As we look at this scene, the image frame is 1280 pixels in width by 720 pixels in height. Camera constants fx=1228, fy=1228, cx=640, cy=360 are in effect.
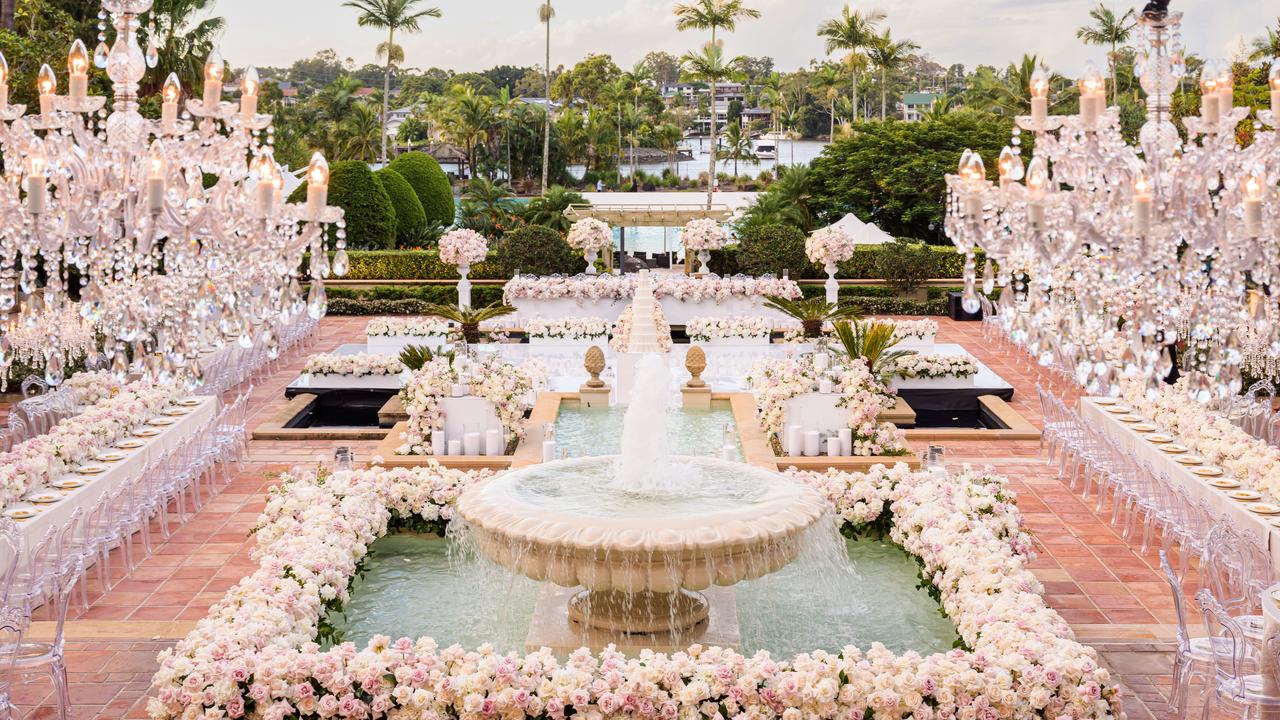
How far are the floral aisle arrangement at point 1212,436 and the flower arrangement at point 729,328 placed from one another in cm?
725

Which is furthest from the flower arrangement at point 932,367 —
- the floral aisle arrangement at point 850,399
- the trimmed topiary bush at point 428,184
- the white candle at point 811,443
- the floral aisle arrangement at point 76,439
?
the trimmed topiary bush at point 428,184

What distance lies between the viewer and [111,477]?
9797 mm

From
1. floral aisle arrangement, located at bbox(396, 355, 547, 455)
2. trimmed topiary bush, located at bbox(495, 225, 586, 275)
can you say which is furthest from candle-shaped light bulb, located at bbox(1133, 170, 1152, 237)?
trimmed topiary bush, located at bbox(495, 225, 586, 275)

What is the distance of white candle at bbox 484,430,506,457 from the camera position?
38.4 feet

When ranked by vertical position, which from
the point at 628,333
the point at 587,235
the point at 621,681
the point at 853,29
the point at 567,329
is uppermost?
the point at 853,29

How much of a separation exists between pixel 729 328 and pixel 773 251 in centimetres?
661

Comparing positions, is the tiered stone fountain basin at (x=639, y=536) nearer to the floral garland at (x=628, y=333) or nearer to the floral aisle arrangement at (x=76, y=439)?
the floral aisle arrangement at (x=76, y=439)

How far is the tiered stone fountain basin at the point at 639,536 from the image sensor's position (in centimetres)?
637

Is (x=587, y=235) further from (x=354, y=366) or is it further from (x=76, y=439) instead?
(x=76, y=439)

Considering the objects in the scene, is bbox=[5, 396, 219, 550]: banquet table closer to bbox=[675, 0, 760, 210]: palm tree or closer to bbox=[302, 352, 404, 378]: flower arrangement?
bbox=[302, 352, 404, 378]: flower arrangement

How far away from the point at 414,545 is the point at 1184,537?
541cm

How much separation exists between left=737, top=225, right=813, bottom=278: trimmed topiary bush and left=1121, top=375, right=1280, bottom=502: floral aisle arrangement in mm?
13153

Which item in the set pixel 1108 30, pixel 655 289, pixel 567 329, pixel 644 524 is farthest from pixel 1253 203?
pixel 1108 30

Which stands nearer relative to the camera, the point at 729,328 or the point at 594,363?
the point at 594,363
